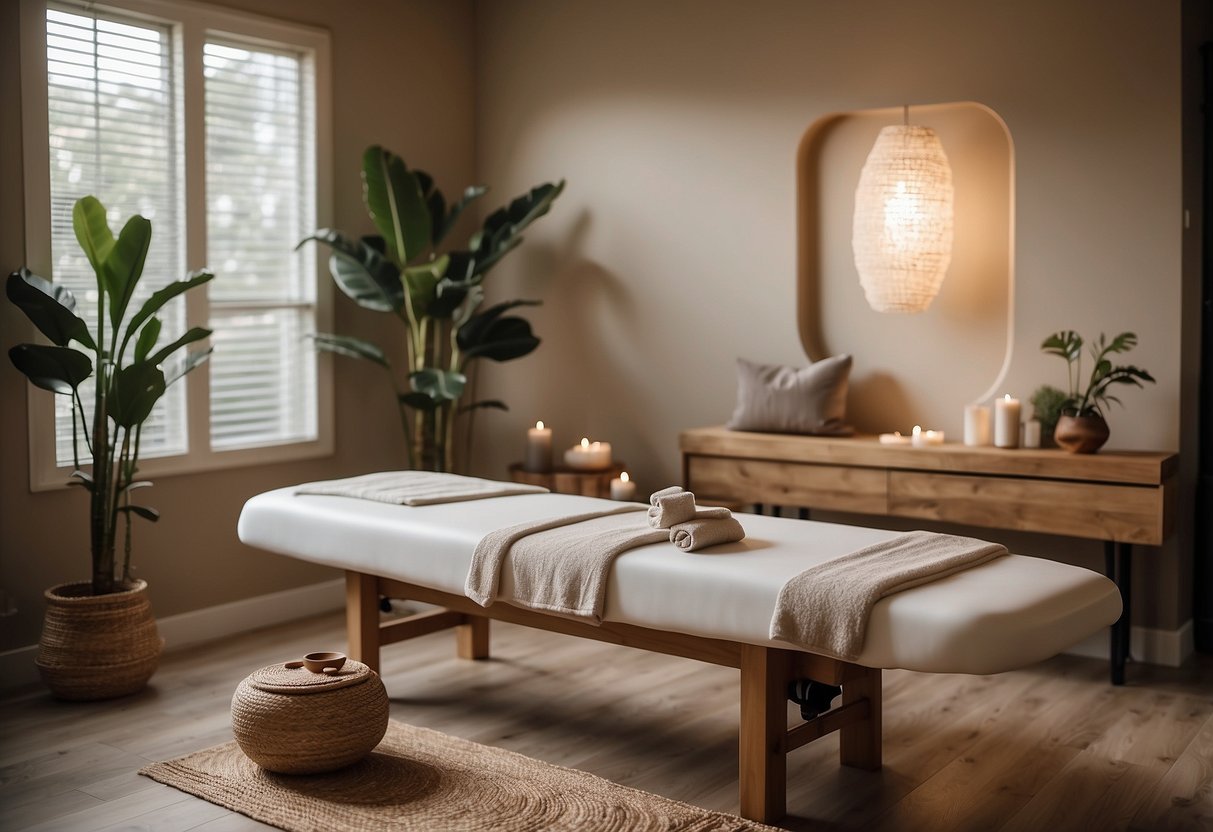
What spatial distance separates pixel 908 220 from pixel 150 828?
9.39 feet

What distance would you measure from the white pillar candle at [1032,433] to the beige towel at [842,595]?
136cm

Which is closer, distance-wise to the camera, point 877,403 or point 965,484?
point 965,484

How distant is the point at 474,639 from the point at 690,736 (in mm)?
990

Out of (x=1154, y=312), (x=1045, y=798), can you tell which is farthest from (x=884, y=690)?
(x=1154, y=312)

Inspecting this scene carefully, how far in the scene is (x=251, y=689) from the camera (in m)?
2.71

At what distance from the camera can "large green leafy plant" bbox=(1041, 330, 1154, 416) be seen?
11.9 feet

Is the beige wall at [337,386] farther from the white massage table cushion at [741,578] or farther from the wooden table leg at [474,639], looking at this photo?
the wooden table leg at [474,639]

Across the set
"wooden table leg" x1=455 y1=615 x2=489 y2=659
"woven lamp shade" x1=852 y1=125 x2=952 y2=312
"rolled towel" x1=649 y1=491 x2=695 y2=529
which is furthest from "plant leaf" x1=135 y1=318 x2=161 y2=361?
"woven lamp shade" x1=852 y1=125 x2=952 y2=312

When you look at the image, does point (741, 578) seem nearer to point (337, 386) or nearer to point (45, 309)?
point (45, 309)

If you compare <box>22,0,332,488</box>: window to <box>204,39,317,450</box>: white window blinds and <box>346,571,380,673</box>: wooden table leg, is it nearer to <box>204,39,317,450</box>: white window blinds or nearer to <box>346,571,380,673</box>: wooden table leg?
<box>204,39,317,450</box>: white window blinds

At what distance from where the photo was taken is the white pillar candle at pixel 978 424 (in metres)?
3.86

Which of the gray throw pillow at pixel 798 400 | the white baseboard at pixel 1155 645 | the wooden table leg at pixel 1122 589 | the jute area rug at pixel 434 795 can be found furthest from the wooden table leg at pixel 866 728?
the gray throw pillow at pixel 798 400

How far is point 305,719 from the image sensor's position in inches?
A: 105

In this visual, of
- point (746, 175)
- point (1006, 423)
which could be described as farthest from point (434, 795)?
point (746, 175)
